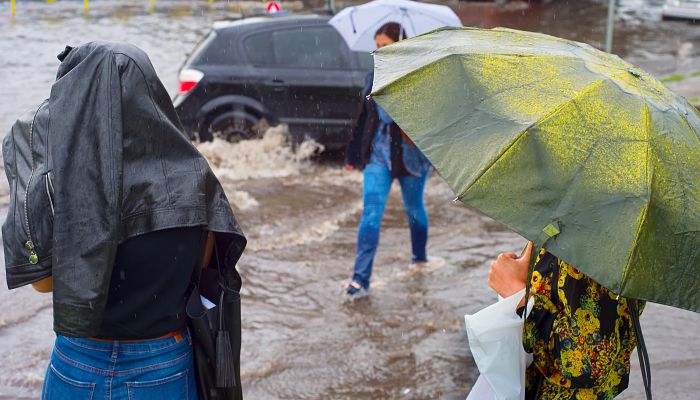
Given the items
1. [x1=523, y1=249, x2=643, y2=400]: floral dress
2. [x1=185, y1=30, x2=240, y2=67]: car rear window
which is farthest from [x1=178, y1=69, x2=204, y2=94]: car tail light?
[x1=523, y1=249, x2=643, y2=400]: floral dress

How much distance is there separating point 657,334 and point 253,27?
5741 millimetres

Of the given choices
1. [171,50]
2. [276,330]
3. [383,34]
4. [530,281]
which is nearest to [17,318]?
[276,330]

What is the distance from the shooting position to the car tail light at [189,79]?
936cm

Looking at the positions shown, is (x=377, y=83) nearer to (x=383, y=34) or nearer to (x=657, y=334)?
(x=383, y=34)

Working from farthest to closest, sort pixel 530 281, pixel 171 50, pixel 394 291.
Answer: pixel 171 50 → pixel 394 291 → pixel 530 281

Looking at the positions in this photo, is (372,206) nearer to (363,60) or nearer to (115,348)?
(115,348)

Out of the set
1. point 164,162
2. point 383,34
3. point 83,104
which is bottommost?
point 383,34

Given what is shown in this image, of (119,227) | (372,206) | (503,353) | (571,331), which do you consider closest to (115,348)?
(119,227)

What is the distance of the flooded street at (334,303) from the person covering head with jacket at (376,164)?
0.35 m

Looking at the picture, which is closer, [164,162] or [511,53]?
[164,162]

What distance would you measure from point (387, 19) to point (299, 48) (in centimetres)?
320

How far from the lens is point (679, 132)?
2.59 meters

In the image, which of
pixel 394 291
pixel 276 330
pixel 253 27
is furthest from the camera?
pixel 253 27

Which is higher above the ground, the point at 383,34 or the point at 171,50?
the point at 383,34
